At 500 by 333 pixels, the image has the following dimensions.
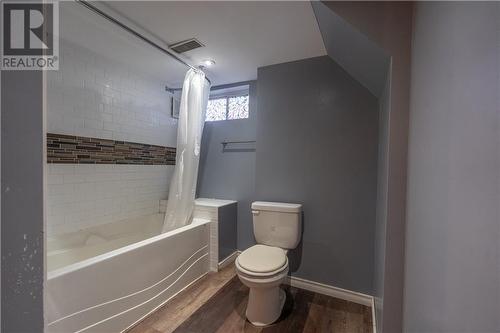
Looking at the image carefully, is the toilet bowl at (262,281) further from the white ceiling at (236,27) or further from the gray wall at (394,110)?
the white ceiling at (236,27)

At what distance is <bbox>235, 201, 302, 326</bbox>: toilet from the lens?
1.53 metres

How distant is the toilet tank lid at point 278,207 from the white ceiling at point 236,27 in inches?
54.4

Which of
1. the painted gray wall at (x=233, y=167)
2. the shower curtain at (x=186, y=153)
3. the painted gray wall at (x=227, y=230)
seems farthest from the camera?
the painted gray wall at (x=233, y=167)

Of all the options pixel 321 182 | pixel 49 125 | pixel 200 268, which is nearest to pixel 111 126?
pixel 49 125

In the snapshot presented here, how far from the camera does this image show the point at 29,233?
42 centimetres

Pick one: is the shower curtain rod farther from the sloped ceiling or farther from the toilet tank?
the toilet tank

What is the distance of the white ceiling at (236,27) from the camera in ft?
4.52

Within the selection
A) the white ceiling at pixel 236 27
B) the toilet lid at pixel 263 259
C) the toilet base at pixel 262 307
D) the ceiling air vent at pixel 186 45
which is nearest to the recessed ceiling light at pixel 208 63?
the white ceiling at pixel 236 27

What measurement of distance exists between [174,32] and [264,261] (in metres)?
1.89

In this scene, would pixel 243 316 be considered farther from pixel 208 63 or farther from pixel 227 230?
pixel 208 63

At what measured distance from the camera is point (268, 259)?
1.66 meters

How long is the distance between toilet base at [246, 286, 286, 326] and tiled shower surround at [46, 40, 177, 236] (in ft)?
5.26

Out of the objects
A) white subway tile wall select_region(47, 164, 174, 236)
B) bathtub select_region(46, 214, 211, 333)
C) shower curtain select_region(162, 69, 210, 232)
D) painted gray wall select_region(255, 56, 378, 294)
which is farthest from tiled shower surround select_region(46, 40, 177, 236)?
painted gray wall select_region(255, 56, 378, 294)

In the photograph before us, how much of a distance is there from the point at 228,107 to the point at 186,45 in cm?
103
